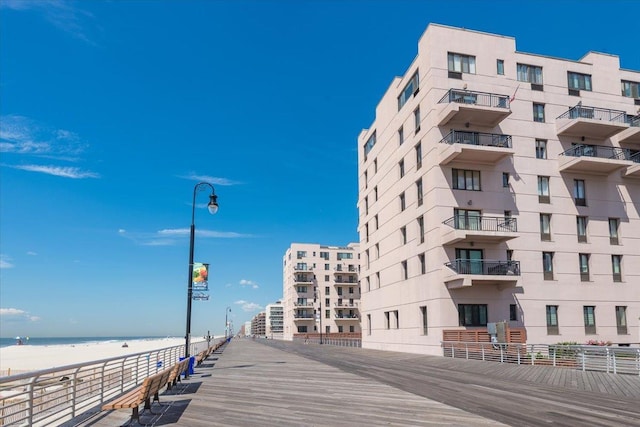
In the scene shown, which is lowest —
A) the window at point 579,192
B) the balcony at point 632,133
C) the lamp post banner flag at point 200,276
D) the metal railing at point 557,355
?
the metal railing at point 557,355

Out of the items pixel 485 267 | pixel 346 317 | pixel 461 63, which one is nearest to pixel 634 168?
pixel 485 267

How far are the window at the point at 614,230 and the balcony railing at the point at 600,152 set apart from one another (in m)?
4.53

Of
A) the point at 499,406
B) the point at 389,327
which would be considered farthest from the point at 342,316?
the point at 499,406

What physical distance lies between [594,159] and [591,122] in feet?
8.45

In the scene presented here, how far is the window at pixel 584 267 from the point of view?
34625mm

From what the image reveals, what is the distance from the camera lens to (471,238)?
31797mm

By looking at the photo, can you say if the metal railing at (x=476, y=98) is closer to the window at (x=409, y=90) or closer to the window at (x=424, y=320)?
the window at (x=409, y=90)

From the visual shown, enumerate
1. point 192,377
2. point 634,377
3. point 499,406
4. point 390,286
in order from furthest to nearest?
1. point 390,286
2. point 192,377
3. point 634,377
4. point 499,406

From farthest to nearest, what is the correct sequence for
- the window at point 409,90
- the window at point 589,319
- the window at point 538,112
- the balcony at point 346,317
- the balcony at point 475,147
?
the balcony at point 346,317
the window at point 409,90
the window at point 538,112
the window at point 589,319
the balcony at point 475,147

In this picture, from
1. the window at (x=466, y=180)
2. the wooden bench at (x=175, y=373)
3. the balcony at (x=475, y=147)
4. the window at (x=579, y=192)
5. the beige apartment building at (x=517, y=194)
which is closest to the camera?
the wooden bench at (x=175, y=373)

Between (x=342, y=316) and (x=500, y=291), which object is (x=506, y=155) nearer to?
(x=500, y=291)

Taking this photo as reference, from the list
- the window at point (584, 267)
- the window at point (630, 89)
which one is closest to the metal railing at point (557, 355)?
the window at point (584, 267)

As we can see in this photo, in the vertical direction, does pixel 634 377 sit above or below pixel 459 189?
below

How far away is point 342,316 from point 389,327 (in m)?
57.8
